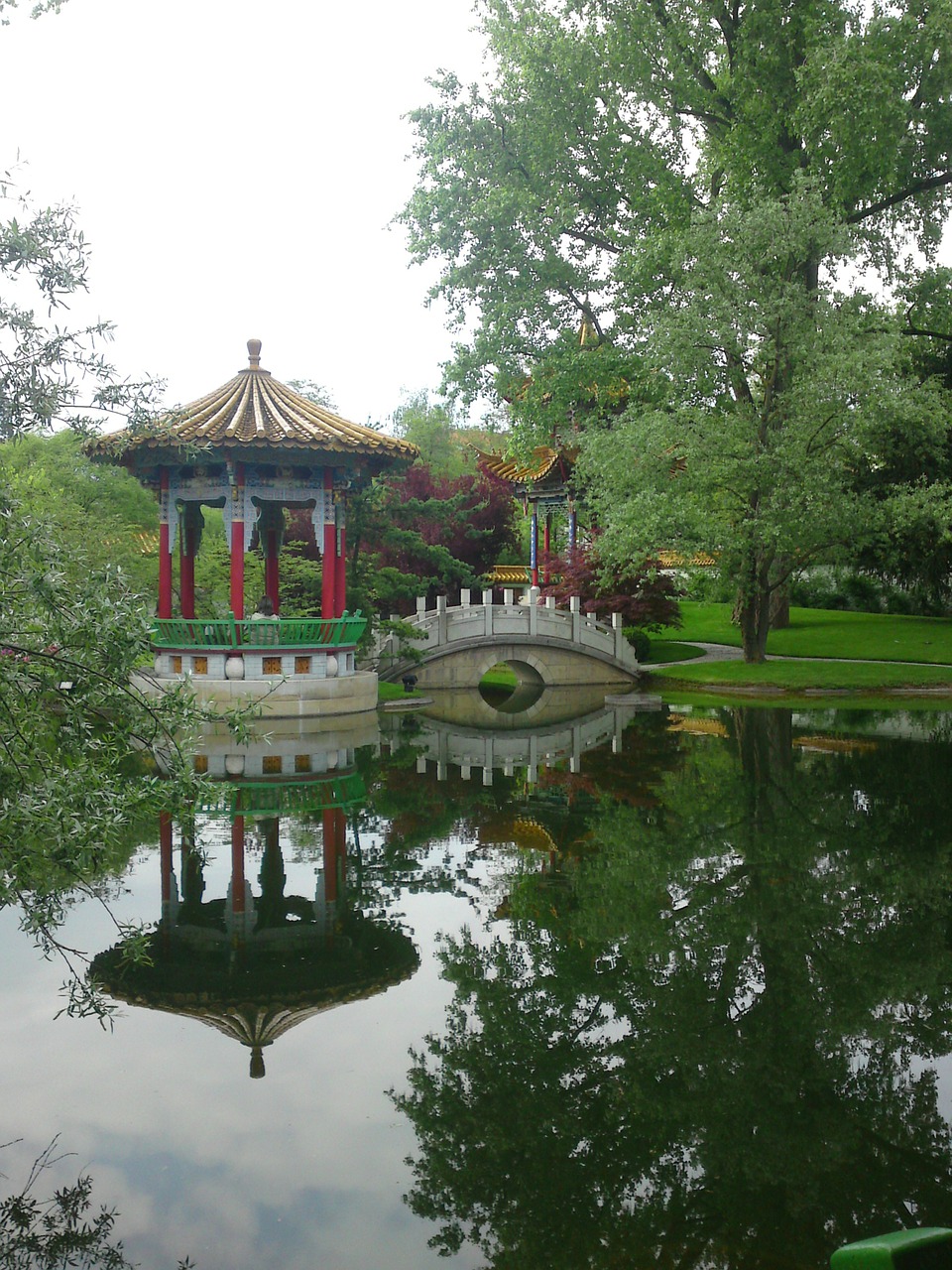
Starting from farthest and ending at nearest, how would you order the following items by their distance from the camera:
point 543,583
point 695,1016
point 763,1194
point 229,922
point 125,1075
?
point 543,583 → point 229,922 → point 695,1016 → point 125,1075 → point 763,1194

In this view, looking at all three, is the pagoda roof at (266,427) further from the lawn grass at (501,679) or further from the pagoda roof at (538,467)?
the pagoda roof at (538,467)

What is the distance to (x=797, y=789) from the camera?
1136 cm

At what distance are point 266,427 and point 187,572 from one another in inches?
138

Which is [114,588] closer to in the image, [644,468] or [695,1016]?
[695,1016]

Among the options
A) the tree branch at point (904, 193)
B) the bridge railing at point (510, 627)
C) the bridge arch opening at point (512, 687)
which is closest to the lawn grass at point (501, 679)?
the bridge arch opening at point (512, 687)

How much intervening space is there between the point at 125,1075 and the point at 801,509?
18.2m

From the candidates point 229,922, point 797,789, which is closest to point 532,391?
point 797,789

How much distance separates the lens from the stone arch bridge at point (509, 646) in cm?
2345

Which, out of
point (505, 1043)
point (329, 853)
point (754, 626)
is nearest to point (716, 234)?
point (754, 626)

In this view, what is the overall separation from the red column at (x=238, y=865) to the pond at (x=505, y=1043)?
3cm

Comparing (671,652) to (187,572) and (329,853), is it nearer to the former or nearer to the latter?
(187,572)

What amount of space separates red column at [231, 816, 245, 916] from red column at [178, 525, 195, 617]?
966 cm

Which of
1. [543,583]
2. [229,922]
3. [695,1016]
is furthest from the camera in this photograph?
[543,583]

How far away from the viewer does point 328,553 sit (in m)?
18.4
